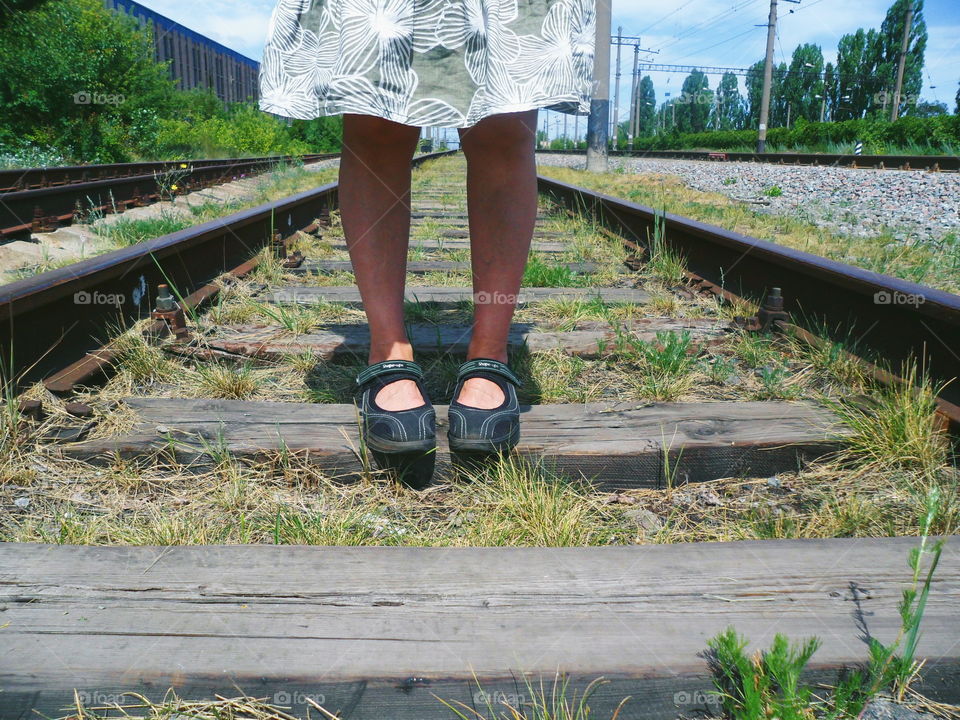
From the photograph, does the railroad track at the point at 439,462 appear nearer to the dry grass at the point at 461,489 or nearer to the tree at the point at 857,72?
the dry grass at the point at 461,489

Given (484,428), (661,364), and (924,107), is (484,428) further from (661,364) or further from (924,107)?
(924,107)

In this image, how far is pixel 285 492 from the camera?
1519 mm

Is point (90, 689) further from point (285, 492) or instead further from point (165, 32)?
point (165, 32)

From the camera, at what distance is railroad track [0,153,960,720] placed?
0.90 meters

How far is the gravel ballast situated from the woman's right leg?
4146 mm

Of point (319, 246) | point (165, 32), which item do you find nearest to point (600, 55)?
point (319, 246)

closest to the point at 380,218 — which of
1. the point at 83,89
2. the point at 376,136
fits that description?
the point at 376,136

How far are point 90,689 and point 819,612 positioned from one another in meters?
0.96

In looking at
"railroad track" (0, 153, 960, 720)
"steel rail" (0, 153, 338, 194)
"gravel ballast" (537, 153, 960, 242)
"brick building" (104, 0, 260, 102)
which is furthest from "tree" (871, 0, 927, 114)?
"railroad track" (0, 153, 960, 720)

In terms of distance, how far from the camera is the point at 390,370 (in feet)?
5.32

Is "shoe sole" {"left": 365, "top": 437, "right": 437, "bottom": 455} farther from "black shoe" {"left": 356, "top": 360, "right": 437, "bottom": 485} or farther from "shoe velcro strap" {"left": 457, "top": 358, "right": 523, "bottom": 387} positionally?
"shoe velcro strap" {"left": 457, "top": 358, "right": 523, "bottom": 387}

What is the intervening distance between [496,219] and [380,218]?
0.27 m

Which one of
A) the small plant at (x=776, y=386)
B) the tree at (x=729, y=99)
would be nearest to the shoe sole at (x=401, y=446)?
the small plant at (x=776, y=386)

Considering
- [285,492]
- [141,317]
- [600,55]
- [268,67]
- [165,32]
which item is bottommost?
[285,492]
